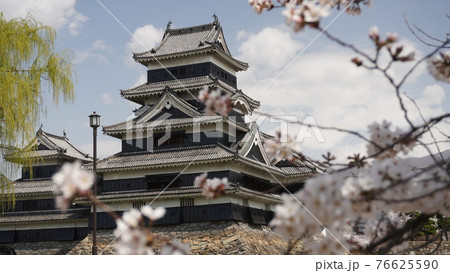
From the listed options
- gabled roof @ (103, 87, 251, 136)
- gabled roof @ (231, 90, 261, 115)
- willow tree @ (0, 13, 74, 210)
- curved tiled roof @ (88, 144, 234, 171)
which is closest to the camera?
willow tree @ (0, 13, 74, 210)

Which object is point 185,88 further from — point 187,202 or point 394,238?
point 394,238

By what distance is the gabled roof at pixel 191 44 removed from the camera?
2133 centimetres

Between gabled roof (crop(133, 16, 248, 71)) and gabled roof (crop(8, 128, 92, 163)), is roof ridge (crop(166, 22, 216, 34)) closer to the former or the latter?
gabled roof (crop(133, 16, 248, 71))

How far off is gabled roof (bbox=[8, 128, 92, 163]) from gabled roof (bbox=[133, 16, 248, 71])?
5808mm

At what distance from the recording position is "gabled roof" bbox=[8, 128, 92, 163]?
23406 millimetres

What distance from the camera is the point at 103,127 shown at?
66.5 feet

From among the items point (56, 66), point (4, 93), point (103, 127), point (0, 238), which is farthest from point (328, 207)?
point (0, 238)

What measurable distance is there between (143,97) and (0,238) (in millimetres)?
9055

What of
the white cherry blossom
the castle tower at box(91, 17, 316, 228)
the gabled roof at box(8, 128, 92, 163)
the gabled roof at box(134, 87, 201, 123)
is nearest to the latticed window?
the castle tower at box(91, 17, 316, 228)

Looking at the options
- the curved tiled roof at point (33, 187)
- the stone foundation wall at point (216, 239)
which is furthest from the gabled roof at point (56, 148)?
the stone foundation wall at point (216, 239)

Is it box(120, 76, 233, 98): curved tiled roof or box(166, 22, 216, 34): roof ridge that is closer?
box(120, 76, 233, 98): curved tiled roof

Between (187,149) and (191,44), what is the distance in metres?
5.62

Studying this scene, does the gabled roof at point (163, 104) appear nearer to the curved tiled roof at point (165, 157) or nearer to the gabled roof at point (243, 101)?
the curved tiled roof at point (165, 157)

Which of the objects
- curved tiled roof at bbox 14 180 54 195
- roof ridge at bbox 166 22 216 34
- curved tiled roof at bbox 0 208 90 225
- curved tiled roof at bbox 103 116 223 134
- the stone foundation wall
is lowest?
the stone foundation wall
